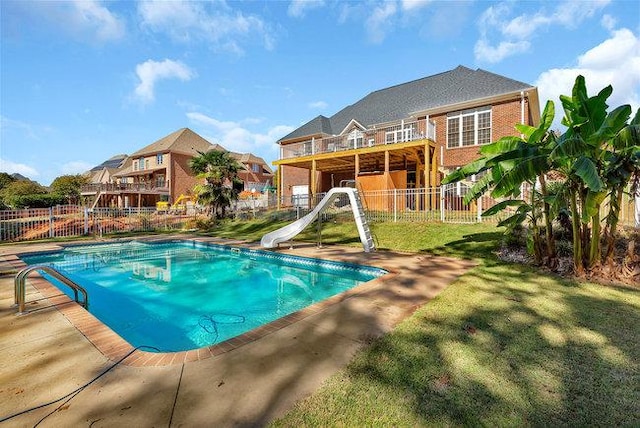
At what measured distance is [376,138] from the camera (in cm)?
2231

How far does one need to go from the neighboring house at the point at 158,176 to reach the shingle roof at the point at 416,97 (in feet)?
68.1

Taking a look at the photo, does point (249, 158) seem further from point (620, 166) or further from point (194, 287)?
point (620, 166)

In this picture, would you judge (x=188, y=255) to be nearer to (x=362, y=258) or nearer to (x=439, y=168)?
(x=362, y=258)

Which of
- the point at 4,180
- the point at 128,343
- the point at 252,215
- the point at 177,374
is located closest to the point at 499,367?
the point at 177,374

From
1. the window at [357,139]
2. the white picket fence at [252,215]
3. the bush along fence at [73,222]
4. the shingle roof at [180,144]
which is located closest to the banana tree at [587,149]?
the white picket fence at [252,215]

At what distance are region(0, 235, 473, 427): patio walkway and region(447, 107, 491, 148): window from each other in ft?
58.9

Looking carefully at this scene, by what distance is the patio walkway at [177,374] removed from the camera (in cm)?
253

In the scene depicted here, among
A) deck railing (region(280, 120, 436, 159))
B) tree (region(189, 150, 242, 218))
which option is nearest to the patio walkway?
deck railing (region(280, 120, 436, 159))

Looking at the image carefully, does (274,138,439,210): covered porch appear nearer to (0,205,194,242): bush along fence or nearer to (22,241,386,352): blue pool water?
(22,241,386,352): blue pool water

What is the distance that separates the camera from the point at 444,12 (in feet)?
46.7

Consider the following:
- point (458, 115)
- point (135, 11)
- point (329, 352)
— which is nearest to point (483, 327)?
point (329, 352)

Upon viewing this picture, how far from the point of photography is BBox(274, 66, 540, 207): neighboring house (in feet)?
60.2

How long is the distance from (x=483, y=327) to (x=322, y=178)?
25.1 metres

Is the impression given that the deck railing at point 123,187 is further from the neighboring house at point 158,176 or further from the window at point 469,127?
the window at point 469,127
